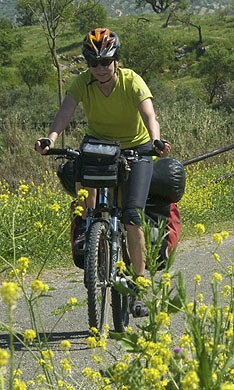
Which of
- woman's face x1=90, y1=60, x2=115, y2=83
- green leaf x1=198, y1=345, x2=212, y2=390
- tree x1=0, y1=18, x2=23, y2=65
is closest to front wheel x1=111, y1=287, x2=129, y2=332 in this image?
woman's face x1=90, y1=60, x2=115, y2=83

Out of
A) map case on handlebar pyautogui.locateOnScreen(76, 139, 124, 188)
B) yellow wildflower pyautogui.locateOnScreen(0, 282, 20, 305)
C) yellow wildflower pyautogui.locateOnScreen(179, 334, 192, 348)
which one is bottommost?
map case on handlebar pyautogui.locateOnScreen(76, 139, 124, 188)

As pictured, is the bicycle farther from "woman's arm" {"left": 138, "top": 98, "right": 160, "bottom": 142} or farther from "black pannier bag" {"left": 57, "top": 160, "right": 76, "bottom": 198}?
"black pannier bag" {"left": 57, "top": 160, "right": 76, "bottom": 198}

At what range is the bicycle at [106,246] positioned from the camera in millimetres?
4371

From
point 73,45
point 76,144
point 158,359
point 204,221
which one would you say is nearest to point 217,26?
point 73,45

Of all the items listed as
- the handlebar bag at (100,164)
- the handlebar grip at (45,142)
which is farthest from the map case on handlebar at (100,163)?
the handlebar grip at (45,142)

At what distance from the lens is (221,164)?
39.7 feet

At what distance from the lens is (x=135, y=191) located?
4.46 meters

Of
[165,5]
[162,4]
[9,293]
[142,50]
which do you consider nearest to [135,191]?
[9,293]

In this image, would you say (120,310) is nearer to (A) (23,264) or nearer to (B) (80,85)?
(B) (80,85)

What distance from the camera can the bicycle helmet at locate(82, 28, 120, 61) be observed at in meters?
4.37

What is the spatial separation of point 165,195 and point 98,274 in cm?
85

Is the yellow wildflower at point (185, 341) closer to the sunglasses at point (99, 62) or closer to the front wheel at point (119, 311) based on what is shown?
the front wheel at point (119, 311)

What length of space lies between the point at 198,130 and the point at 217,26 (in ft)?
271

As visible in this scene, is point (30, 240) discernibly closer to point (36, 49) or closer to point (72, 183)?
point (72, 183)
